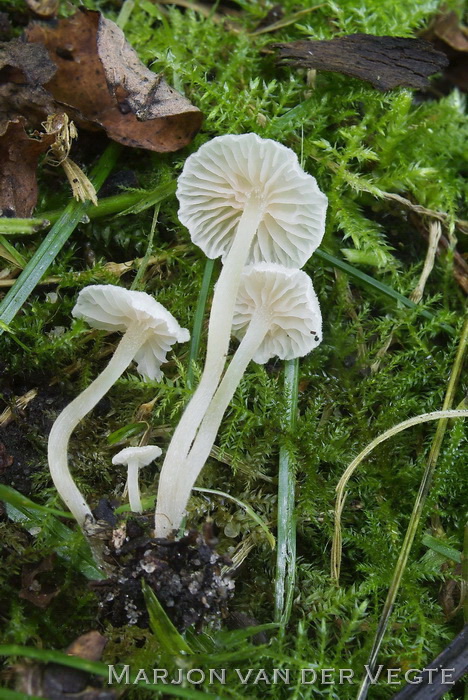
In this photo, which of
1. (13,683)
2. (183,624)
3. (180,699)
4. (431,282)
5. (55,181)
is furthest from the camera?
(431,282)

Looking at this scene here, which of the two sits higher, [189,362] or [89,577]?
[189,362]

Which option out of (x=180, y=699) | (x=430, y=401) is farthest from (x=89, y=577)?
(x=430, y=401)

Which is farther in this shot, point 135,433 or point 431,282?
point 431,282

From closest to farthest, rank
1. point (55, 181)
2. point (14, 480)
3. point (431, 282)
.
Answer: point (14, 480), point (55, 181), point (431, 282)

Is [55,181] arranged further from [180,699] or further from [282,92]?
[180,699]

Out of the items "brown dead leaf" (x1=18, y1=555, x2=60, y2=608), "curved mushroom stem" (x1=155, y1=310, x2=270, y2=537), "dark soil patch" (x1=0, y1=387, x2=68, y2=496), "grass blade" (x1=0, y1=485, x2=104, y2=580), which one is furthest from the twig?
"brown dead leaf" (x1=18, y1=555, x2=60, y2=608)

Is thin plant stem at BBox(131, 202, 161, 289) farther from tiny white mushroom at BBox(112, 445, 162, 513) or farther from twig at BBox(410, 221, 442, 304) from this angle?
twig at BBox(410, 221, 442, 304)

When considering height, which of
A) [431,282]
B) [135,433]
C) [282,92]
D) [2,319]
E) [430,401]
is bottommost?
[135,433]

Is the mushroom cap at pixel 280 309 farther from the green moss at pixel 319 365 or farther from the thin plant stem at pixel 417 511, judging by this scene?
the thin plant stem at pixel 417 511
